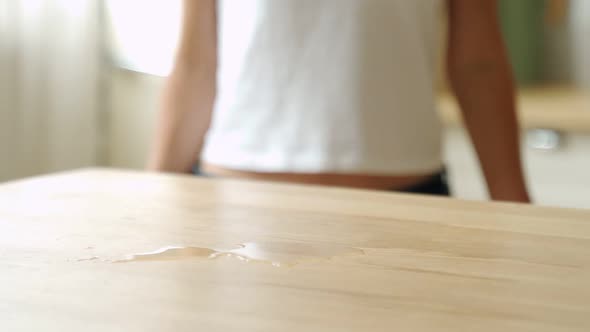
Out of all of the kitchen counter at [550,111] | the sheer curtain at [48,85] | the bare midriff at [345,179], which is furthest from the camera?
the sheer curtain at [48,85]

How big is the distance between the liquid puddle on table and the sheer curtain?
1.49m

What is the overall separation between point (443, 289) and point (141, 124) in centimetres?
195

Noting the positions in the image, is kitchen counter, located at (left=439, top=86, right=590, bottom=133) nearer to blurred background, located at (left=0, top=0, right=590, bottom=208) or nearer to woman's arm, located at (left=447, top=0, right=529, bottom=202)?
blurred background, located at (left=0, top=0, right=590, bottom=208)

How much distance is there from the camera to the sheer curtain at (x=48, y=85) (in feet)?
5.74

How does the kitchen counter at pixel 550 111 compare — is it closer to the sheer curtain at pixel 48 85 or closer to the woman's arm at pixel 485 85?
the woman's arm at pixel 485 85

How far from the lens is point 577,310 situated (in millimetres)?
309

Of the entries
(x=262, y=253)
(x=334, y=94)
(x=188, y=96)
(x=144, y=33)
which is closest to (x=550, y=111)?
(x=334, y=94)

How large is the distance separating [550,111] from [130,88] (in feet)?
3.98

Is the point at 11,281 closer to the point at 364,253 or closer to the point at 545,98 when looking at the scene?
the point at 364,253

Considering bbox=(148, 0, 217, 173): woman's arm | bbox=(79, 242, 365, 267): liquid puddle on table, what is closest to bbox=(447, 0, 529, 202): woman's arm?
bbox=(148, 0, 217, 173): woman's arm

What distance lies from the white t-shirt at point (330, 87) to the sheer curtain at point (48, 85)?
1.01 meters

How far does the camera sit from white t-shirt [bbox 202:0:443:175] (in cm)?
90

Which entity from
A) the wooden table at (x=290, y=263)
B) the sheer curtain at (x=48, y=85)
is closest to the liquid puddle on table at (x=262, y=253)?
the wooden table at (x=290, y=263)

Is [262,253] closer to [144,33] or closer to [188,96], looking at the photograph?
[188,96]
